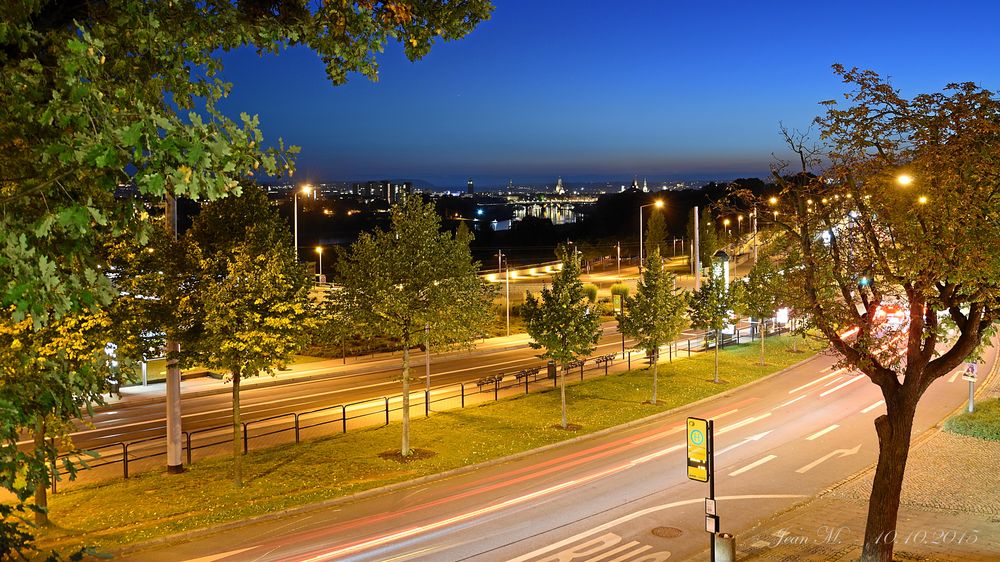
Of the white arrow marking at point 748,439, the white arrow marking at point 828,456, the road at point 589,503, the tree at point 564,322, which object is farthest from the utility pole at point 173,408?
the white arrow marking at point 828,456

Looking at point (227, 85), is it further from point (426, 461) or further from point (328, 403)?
point (328, 403)

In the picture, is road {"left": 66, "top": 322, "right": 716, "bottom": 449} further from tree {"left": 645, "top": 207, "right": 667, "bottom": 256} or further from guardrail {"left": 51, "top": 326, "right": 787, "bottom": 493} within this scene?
tree {"left": 645, "top": 207, "right": 667, "bottom": 256}

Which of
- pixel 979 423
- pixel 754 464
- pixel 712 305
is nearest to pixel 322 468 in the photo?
pixel 754 464

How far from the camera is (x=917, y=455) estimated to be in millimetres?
20016

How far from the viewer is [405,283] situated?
19703mm

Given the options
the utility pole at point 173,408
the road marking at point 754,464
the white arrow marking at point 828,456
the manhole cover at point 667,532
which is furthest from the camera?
the white arrow marking at point 828,456

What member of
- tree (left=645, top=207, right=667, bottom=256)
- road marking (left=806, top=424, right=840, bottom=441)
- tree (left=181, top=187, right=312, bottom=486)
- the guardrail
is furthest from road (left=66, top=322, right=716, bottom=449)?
tree (left=645, top=207, right=667, bottom=256)

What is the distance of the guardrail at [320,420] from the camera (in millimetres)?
19406

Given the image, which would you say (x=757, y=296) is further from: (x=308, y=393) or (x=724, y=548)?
(x=724, y=548)

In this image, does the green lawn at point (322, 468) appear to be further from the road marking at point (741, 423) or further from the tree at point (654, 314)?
the road marking at point (741, 423)

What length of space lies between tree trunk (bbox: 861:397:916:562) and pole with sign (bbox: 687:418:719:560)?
2.49 metres

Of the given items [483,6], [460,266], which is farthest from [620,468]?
[483,6]

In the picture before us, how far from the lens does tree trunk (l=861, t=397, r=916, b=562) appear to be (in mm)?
11812

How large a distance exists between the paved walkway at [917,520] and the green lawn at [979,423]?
2.18 meters
